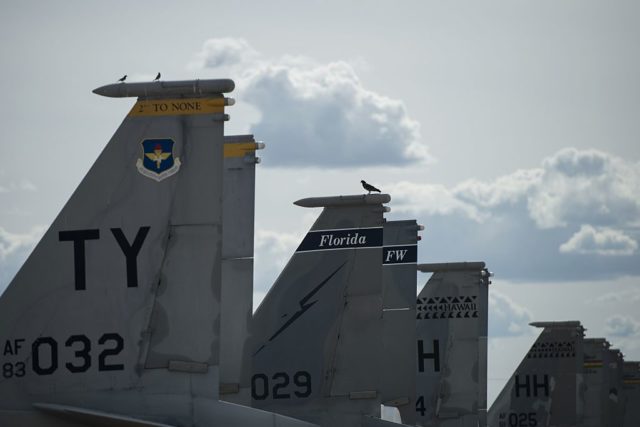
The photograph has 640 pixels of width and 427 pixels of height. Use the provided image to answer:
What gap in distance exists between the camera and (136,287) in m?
13.2

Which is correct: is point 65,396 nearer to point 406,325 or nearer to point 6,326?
point 6,326

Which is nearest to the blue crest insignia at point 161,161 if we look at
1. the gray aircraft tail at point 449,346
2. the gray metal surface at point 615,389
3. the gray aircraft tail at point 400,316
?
the gray aircraft tail at point 400,316

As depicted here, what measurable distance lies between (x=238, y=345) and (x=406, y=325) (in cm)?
806

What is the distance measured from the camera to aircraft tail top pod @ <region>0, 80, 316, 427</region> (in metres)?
13.0

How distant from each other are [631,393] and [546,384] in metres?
21.4

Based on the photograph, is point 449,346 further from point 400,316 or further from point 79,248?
point 79,248

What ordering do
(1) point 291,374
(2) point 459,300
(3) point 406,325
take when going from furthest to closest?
(2) point 459,300 < (3) point 406,325 < (1) point 291,374

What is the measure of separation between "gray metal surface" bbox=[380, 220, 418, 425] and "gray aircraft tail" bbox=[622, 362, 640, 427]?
116 ft

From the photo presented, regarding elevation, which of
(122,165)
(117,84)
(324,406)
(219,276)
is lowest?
(324,406)

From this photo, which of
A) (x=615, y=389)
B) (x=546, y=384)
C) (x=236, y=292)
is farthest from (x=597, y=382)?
(x=236, y=292)

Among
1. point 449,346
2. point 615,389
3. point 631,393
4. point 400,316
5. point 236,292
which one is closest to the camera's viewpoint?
point 236,292

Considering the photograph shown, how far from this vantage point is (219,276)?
13172 millimetres

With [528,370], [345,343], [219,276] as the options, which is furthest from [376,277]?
[528,370]

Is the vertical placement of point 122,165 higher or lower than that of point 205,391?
higher
